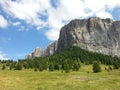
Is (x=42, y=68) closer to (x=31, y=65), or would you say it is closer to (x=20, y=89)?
(x=31, y=65)

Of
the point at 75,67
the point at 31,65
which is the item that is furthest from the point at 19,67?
the point at 75,67

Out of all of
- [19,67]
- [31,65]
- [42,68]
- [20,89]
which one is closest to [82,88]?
[20,89]

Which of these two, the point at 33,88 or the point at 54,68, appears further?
the point at 54,68

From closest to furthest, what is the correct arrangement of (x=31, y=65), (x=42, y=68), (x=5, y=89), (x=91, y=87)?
(x=5, y=89) < (x=91, y=87) < (x=42, y=68) < (x=31, y=65)

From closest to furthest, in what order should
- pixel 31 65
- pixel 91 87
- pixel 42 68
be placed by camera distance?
pixel 91 87, pixel 42 68, pixel 31 65

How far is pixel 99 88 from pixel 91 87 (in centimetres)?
162

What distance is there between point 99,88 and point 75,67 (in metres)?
110

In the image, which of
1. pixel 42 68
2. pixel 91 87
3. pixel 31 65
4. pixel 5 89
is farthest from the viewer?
pixel 31 65

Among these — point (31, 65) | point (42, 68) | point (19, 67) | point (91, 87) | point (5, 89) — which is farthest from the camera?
point (31, 65)

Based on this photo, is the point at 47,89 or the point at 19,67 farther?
the point at 19,67

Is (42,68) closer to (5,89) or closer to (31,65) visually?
(31,65)

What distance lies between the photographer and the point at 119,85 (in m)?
45.6

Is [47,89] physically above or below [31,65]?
below

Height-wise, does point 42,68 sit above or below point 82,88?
above
